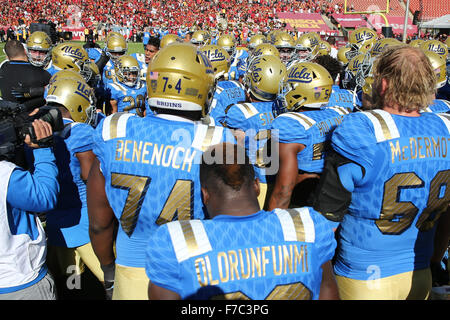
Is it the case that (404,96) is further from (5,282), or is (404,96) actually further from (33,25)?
(33,25)

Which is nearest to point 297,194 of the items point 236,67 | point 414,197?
point 414,197

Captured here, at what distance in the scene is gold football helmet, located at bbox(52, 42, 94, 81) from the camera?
6.41 meters

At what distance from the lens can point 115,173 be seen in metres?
2.08

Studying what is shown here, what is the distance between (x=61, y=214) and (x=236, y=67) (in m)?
6.46

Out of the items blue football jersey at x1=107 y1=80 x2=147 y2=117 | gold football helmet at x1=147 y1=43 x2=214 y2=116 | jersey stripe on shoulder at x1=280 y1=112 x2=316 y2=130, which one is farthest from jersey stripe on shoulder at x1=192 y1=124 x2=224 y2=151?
blue football jersey at x1=107 y1=80 x2=147 y2=117

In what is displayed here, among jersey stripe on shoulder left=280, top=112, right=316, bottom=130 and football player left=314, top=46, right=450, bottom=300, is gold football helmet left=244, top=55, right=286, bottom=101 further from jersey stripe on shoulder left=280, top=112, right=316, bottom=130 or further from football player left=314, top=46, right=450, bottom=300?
football player left=314, top=46, right=450, bottom=300

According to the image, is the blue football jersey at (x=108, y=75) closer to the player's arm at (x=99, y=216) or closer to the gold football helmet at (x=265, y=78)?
the gold football helmet at (x=265, y=78)

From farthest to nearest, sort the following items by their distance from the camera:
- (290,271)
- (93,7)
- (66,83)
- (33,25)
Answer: (93,7) < (33,25) < (66,83) < (290,271)

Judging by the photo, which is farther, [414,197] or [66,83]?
[66,83]

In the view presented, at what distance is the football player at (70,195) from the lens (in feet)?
9.36

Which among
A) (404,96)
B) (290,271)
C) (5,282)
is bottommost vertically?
(5,282)

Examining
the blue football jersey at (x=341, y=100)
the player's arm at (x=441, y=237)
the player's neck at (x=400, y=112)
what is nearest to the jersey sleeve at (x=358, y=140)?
the player's neck at (x=400, y=112)

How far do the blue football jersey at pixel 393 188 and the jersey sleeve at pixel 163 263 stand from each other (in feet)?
3.59

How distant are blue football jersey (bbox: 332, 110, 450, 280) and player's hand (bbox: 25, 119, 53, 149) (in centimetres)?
164
